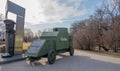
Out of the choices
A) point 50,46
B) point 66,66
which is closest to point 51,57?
point 50,46

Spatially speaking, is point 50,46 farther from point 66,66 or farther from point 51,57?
point 66,66

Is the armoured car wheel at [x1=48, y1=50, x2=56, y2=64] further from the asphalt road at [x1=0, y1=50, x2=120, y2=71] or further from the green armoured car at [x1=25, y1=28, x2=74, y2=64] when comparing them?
the asphalt road at [x1=0, y1=50, x2=120, y2=71]

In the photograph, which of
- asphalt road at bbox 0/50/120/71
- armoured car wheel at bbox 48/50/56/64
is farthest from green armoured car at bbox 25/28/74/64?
asphalt road at bbox 0/50/120/71

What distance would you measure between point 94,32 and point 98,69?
2018 cm

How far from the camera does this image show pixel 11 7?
14602 mm

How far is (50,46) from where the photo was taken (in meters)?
12.4

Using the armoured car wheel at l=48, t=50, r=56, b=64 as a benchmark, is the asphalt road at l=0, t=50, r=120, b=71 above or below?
below

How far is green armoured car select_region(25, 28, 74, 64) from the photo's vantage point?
37.3 ft

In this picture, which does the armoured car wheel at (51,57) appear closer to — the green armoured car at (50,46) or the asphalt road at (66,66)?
the green armoured car at (50,46)

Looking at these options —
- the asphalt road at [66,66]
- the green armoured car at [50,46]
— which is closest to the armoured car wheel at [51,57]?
the green armoured car at [50,46]

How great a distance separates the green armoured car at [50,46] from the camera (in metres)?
11.4

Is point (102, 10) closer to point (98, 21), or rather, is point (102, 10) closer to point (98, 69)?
point (98, 21)

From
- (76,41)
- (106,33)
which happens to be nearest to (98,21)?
(106,33)

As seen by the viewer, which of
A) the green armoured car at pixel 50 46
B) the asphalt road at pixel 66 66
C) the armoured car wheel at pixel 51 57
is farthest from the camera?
the armoured car wheel at pixel 51 57
